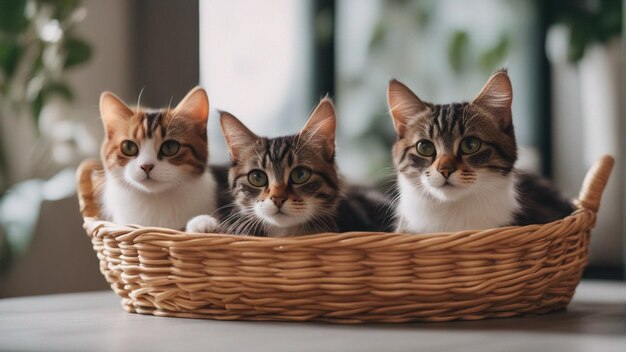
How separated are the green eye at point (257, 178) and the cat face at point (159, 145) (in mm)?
148

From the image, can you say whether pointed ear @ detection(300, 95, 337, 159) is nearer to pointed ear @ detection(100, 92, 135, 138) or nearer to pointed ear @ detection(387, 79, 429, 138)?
pointed ear @ detection(387, 79, 429, 138)

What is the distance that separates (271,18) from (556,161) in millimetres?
1442

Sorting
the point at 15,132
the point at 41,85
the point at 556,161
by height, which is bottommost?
the point at 556,161

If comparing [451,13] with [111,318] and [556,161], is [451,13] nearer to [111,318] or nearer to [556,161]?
[556,161]

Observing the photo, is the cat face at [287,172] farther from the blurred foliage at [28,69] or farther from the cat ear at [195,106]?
the blurred foliage at [28,69]

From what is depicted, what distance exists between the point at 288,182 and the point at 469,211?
0.29 meters

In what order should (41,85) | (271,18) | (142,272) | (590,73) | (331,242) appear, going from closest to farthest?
1. (331,242)
2. (142,272)
3. (41,85)
4. (590,73)
5. (271,18)

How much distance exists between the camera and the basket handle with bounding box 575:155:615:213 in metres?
1.29

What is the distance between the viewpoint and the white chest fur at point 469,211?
1.18 metres

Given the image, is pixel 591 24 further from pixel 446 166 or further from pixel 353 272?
pixel 353 272

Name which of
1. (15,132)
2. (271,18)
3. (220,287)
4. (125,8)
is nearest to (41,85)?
(15,132)

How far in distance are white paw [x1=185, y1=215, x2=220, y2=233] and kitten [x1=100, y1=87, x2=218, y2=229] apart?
5.2 inches

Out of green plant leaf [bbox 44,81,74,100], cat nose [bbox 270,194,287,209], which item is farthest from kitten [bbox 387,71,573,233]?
green plant leaf [bbox 44,81,74,100]

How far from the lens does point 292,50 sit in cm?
350
